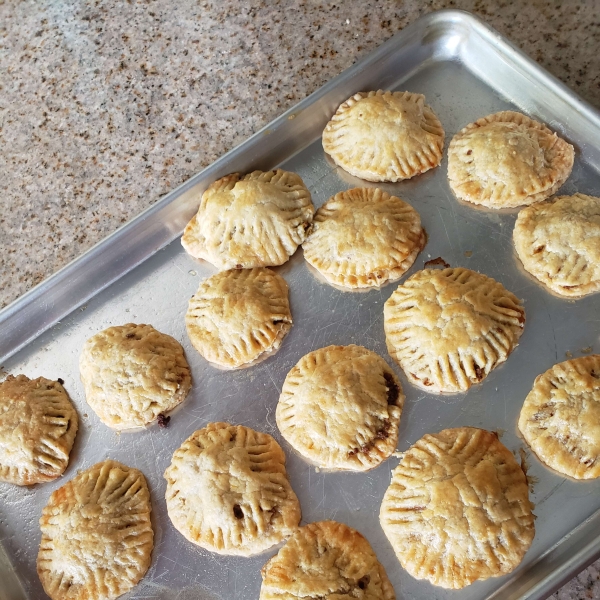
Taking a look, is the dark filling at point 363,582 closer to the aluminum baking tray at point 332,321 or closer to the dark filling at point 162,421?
the aluminum baking tray at point 332,321

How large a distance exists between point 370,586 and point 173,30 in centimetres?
241

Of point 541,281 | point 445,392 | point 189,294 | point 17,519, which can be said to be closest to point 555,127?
point 541,281

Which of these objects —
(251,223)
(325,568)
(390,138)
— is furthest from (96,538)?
(390,138)

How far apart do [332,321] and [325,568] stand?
80cm

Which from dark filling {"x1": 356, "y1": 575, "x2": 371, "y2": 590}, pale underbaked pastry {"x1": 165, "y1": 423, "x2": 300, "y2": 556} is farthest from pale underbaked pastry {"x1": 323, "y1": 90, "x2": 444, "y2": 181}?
dark filling {"x1": 356, "y1": 575, "x2": 371, "y2": 590}

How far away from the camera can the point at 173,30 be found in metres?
2.78

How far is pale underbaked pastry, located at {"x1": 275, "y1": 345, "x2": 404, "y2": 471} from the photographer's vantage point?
1960 mm

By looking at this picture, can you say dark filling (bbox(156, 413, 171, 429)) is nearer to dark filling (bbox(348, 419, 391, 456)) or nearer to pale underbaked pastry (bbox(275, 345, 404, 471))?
pale underbaked pastry (bbox(275, 345, 404, 471))

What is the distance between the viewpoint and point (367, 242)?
214 cm

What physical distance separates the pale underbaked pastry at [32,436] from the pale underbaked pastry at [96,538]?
0.37 feet

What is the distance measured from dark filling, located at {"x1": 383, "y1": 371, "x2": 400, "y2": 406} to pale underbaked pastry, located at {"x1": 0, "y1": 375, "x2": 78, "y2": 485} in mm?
1105

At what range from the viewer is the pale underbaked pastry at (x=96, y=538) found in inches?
76.5

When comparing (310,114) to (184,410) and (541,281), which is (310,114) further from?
(184,410)

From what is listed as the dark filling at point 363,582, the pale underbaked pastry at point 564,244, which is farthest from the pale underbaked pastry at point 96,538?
the pale underbaked pastry at point 564,244
